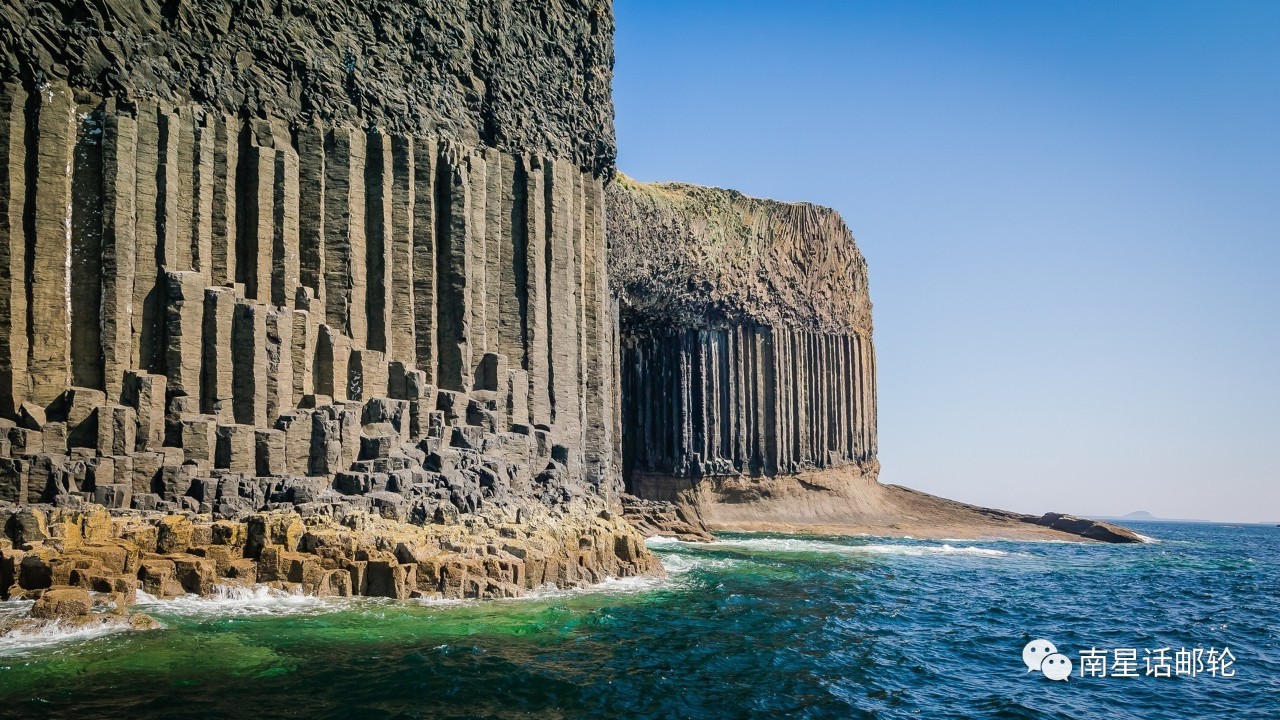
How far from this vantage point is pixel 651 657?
19516 mm

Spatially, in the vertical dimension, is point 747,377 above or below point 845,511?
above

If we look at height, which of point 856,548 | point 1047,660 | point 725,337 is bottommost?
point 856,548

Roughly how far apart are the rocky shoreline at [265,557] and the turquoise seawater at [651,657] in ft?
2.86

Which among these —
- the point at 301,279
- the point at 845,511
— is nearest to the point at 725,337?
the point at 845,511

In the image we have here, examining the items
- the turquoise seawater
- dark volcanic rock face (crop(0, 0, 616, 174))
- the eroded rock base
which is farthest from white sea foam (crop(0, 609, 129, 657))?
dark volcanic rock face (crop(0, 0, 616, 174))

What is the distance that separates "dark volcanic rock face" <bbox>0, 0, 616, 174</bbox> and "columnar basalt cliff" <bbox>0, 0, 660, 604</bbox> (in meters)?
0.08

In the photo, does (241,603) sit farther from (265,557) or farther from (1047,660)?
(1047,660)

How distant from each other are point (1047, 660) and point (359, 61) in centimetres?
2573

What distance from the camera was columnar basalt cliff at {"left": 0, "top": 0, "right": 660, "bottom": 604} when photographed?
26.1m

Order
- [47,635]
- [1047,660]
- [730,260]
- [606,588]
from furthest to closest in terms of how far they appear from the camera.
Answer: [730,260] < [606,588] < [1047,660] < [47,635]

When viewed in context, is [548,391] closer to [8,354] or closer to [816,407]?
[8,354]

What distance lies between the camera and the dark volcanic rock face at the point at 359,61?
2786 cm

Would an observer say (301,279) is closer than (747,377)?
Yes

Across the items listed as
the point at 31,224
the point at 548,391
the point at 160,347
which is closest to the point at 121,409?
the point at 160,347
